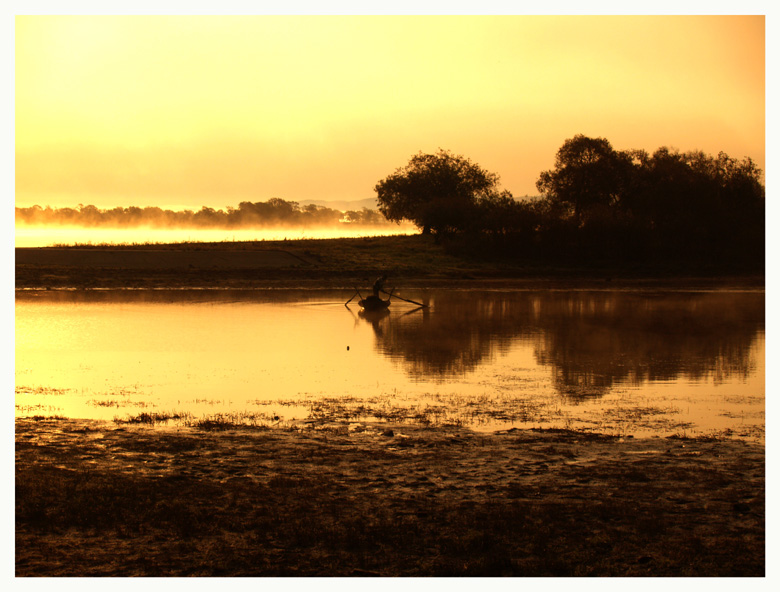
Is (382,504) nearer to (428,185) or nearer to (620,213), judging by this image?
(620,213)

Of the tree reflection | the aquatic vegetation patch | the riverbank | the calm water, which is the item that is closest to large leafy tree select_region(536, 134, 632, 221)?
the riverbank

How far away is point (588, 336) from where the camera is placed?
2312 centimetres

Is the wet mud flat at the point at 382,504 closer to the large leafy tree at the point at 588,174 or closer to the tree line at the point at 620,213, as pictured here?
the tree line at the point at 620,213

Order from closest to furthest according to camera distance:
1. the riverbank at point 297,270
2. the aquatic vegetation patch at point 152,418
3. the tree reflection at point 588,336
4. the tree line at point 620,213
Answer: the aquatic vegetation patch at point 152,418
the tree reflection at point 588,336
the riverbank at point 297,270
the tree line at point 620,213

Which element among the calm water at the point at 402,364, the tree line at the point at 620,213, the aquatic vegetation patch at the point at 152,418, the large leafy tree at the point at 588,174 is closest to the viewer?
the aquatic vegetation patch at the point at 152,418

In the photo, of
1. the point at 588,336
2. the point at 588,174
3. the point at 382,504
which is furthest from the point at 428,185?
the point at 382,504

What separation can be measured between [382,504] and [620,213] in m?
53.4

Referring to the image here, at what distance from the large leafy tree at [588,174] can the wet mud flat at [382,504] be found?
57.0 metres

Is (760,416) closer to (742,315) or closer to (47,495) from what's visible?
(47,495)

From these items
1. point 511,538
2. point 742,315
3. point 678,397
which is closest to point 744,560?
point 511,538

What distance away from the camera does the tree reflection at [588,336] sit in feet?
56.1

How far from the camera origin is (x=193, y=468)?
9.17 m

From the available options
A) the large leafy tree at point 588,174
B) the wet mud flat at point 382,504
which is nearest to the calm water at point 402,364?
the wet mud flat at point 382,504

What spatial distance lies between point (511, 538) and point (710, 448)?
437cm
